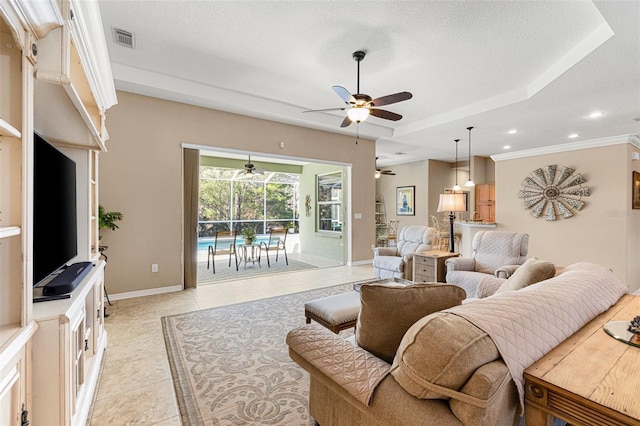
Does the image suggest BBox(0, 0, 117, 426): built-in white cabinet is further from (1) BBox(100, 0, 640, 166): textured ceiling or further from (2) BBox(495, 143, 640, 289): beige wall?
(2) BBox(495, 143, 640, 289): beige wall

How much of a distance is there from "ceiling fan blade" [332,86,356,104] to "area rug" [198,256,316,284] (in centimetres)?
360

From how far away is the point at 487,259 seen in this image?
13.1 ft

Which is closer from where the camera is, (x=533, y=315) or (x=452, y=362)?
(x=452, y=362)

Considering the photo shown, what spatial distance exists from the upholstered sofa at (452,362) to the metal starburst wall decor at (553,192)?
190 inches

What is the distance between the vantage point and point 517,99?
4188 millimetres

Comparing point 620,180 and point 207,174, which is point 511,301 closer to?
point 620,180

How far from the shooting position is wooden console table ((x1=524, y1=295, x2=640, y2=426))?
83 cm

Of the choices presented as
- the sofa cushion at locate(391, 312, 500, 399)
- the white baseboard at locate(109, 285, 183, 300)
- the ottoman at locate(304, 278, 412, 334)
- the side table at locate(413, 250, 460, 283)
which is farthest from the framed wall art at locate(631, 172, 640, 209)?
the white baseboard at locate(109, 285, 183, 300)

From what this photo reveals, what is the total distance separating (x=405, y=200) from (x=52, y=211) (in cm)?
892

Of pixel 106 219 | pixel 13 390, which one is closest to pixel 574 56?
pixel 13 390

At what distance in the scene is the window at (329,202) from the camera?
7.37 meters

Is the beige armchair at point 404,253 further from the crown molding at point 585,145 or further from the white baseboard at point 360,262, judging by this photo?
the crown molding at point 585,145

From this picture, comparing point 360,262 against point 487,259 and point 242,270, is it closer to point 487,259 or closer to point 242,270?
point 242,270

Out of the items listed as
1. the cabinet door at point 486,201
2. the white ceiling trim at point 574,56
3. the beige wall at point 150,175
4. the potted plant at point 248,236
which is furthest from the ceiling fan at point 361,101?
the cabinet door at point 486,201
